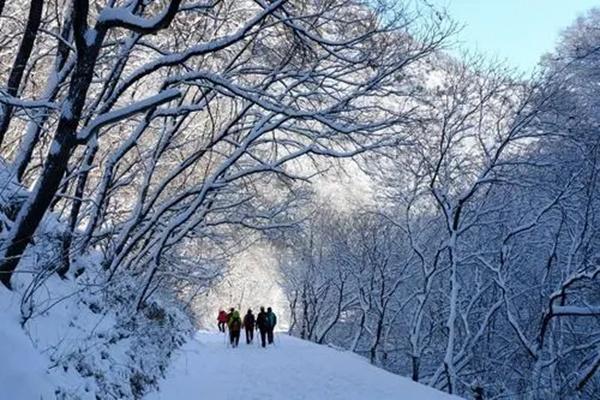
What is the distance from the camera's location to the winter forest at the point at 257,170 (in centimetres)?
668

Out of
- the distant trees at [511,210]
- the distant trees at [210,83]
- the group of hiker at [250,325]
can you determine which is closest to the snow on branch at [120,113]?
the distant trees at [210,83]

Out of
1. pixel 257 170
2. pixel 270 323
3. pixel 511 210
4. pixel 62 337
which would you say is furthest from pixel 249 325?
pixel 62 337

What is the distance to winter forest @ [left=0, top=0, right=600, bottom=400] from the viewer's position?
21.9 ft

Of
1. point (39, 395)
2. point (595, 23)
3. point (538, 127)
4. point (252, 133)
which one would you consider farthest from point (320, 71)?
point (595, 23)

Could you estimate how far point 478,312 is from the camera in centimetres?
3042

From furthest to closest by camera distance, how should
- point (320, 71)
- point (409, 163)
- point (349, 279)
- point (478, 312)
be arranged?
point (349, 279)
point (478, 312)
point (409, 163)
point (320, 71)

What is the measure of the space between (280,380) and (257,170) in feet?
15.7

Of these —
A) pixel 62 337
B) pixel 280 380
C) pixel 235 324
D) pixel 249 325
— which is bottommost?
pixel 280 380

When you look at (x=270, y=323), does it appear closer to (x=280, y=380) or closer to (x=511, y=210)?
(x=280, y=380)

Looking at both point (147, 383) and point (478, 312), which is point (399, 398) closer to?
point (147, 383)

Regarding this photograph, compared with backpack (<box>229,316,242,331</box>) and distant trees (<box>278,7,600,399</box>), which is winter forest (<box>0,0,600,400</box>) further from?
backpack (<box>229,316,242,331</box>)

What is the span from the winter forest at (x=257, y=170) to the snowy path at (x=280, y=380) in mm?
809

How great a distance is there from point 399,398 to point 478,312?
794 inches

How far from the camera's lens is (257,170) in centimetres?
1245
